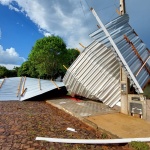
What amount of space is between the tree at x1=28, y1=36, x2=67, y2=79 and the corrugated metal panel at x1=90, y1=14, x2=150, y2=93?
20.1 meters

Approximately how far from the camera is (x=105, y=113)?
1027 centimetres

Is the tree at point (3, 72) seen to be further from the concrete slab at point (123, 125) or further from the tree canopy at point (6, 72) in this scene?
the concrete slab at point (123, 125)

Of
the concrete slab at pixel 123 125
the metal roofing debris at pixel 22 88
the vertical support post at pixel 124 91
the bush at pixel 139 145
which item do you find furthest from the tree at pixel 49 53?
the bush at pixel 139 145

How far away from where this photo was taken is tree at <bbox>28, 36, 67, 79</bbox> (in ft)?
101

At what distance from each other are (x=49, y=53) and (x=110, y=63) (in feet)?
66.6

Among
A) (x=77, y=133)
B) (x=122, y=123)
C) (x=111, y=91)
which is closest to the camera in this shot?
(x=77, y=133)

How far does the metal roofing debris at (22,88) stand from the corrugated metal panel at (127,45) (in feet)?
25.4

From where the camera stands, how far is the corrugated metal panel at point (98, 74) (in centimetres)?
1143

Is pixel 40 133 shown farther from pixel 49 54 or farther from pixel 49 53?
pixel 49 53

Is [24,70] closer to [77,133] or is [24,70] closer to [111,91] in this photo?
[111,91]

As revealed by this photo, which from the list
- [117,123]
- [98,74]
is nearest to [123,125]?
[117,123]

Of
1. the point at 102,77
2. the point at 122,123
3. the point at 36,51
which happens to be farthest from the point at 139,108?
the point at 36,51

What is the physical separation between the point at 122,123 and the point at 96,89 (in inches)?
156

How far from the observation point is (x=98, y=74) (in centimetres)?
1202
